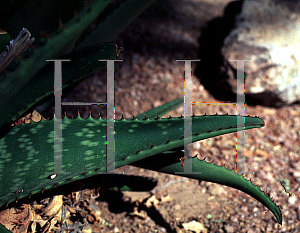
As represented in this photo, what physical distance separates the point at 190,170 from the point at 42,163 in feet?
1.36

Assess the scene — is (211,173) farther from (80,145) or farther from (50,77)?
(50,77)

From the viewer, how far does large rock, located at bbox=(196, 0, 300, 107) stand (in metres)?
2.04

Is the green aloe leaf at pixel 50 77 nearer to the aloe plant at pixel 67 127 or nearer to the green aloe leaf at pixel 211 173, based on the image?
the aloe plant at pixel 67 127

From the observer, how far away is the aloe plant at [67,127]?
616mm

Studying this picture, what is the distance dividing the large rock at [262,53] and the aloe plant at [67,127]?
1.43 m

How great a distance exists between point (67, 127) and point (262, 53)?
1738 mm

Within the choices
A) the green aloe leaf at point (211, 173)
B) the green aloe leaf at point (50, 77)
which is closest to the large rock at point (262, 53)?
the green aloe leaf at point (211, 173)

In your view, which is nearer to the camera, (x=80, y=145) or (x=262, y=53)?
(x=80, y=145)

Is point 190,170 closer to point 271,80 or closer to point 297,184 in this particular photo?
point 297,184

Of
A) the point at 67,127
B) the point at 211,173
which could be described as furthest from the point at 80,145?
the point at 211,173

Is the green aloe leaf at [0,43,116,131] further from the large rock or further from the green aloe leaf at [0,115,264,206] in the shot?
the large rock

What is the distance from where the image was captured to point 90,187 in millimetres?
1071

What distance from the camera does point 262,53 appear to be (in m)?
2.04

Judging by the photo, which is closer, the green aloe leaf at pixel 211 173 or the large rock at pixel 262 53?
the green aloe leaf at pixel 211 173
